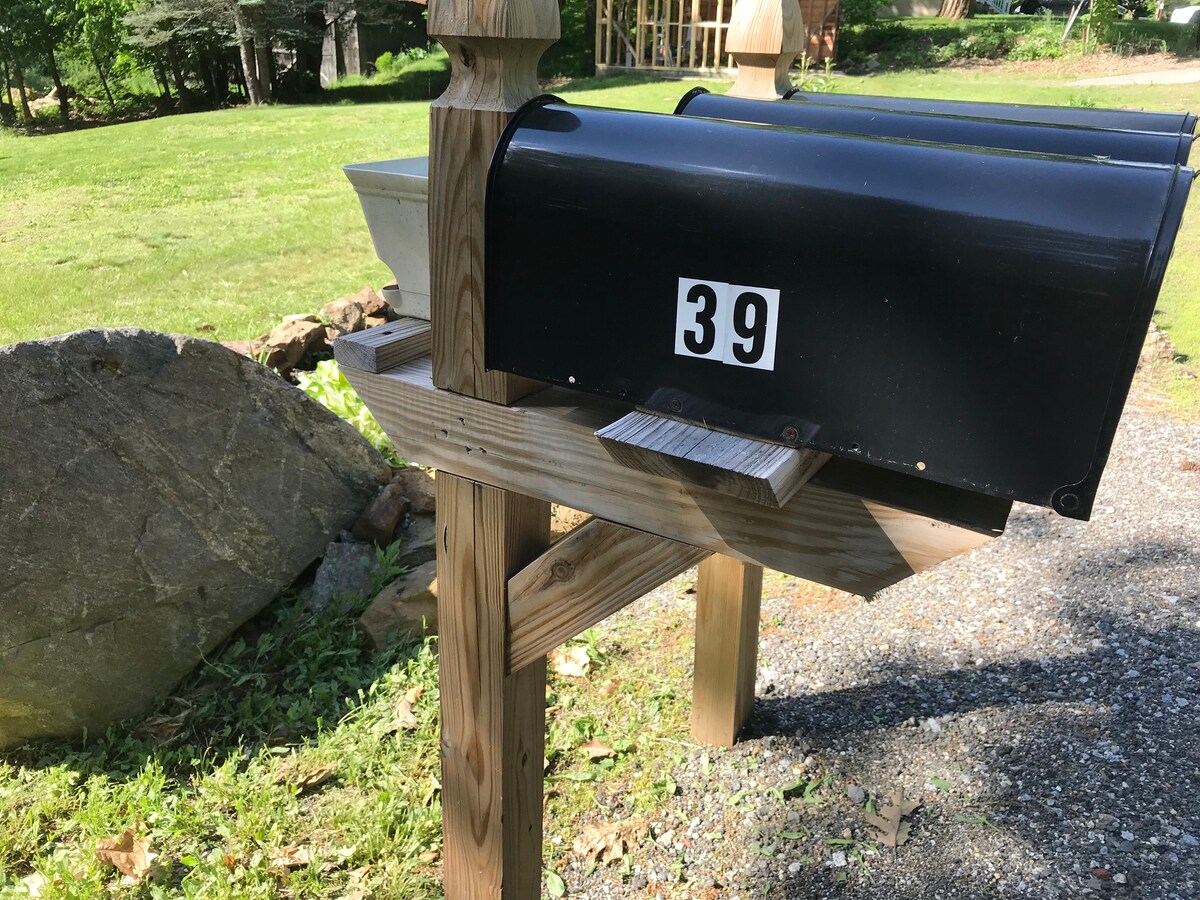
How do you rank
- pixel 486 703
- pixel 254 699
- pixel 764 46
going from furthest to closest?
1. pixel 254 699
2. pixel 764 46
3. pixel 486 703

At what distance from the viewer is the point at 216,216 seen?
26.2ft

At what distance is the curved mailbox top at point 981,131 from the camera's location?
4.56 feet

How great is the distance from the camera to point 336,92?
1766 cm

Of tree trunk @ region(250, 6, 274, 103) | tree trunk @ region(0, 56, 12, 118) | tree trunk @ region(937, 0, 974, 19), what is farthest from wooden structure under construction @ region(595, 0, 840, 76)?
tree trunk @ region(0, 56, 12, 118)

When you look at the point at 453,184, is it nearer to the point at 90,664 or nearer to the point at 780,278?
the point at 780,278

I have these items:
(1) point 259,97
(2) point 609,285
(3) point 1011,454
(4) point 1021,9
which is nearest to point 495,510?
(2) point 609,285

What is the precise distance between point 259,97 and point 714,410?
18.0 meters

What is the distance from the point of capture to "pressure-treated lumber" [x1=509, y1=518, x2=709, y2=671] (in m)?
1.32

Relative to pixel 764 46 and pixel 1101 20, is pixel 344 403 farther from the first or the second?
pixel 1101 20

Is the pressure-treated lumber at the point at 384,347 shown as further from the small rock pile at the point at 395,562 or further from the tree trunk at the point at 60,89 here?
the tree trunk at the point at 60,89

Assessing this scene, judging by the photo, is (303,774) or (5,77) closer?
(303,774)

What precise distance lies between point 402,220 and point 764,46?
1122 mm

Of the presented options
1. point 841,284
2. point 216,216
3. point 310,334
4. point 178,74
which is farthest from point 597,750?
point 178,74

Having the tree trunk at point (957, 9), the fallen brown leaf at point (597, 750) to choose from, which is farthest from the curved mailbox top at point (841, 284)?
the tree trunk at point (957, 9)
